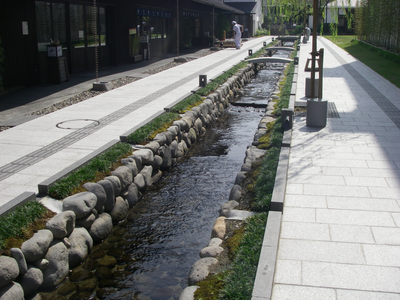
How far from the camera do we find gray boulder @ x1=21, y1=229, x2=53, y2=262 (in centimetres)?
415

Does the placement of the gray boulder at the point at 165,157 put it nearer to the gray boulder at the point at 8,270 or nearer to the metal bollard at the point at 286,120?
the metal bollard at the point at 286,120

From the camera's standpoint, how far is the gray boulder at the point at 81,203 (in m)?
5.04

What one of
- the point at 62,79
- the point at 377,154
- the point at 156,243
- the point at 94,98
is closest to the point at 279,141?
the point at 377,154

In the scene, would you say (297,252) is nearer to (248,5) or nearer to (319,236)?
(319,236)

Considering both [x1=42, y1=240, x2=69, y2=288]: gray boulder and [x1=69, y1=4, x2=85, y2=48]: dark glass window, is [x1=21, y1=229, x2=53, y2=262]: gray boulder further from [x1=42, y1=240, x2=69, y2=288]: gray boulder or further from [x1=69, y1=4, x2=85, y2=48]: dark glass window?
[x1=69, y1=4, x2=85, y2=48]: dark glass window

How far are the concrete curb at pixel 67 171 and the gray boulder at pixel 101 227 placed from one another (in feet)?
2.31

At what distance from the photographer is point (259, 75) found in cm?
2252

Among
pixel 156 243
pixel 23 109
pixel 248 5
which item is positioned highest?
pixel 248 5

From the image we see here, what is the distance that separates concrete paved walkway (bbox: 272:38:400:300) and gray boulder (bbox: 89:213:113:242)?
223cm

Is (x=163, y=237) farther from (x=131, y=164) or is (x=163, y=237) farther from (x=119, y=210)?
(x=131, y=164)

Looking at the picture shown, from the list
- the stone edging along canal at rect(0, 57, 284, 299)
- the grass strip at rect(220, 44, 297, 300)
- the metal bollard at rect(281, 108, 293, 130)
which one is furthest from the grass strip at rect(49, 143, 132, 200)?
the metal bollard at rect(281, 108, 293, 130)

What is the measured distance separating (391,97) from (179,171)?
285 inches

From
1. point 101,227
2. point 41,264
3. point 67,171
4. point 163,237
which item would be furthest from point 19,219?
point 163,237

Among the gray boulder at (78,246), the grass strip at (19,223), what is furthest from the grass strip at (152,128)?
the grass strip at (19,223)
